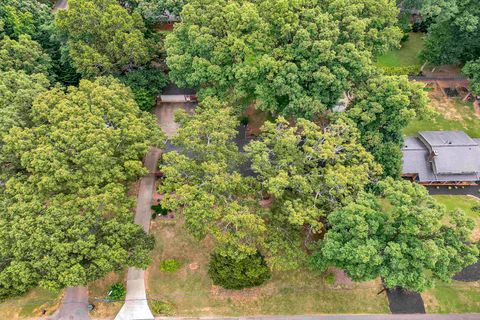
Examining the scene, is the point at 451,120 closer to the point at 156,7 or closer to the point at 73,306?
the point at 156,7

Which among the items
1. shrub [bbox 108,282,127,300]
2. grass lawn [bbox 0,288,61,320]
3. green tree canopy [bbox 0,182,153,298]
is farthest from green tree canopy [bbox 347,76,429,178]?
grass lawn [bbox 0,288,61,320]

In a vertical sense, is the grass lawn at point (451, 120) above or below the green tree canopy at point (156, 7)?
below

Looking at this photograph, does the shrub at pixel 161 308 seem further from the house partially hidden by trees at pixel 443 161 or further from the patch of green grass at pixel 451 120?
the patch of green grass at pixel 451 120

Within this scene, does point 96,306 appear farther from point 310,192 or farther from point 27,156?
point 310,192

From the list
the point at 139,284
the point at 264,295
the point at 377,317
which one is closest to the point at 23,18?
the point at 139,284

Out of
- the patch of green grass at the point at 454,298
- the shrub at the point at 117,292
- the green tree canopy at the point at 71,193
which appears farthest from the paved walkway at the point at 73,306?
the patch of green grass at the point at 454,298

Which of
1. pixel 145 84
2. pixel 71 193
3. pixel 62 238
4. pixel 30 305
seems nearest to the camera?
pixel 62 238
